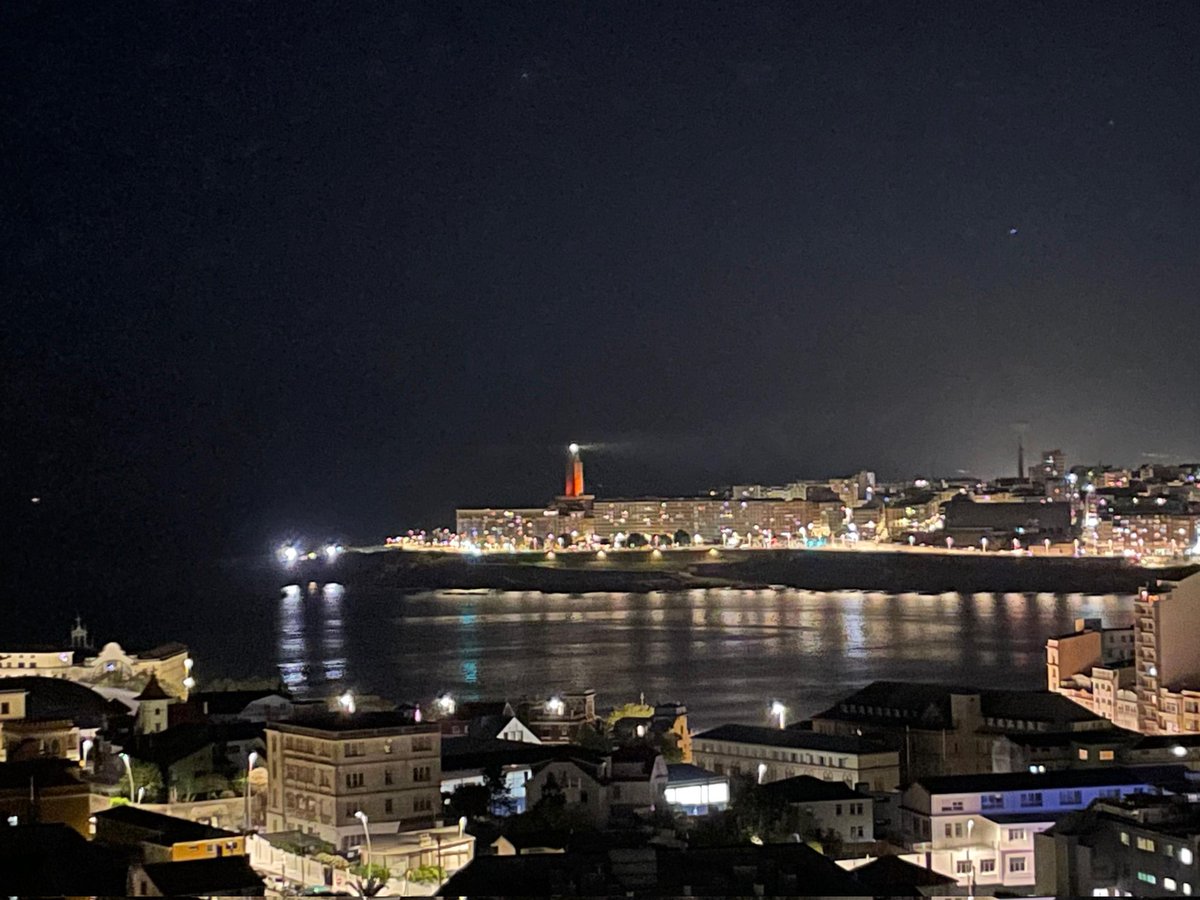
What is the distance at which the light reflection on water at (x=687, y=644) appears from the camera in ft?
30.9

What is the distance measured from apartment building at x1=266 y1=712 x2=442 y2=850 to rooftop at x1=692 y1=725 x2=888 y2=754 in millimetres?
1490

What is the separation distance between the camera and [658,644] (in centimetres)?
1322

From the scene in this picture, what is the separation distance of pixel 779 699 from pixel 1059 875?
4.96 m

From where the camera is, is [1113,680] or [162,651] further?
[162,651]

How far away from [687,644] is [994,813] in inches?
358

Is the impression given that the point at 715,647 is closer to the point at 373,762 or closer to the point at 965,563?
the point at 373,762

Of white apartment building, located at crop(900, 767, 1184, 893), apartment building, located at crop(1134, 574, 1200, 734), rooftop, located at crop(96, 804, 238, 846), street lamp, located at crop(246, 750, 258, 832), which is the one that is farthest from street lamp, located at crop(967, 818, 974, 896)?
apartment building, located at crop(1134, 574, 1200, 734)

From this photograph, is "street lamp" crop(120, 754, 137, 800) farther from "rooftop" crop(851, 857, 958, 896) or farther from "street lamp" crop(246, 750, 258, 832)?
"rooftop" crop(851, 857, 958, 896)

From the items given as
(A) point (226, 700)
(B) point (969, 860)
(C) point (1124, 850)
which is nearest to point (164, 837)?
(B) point (969, 860)

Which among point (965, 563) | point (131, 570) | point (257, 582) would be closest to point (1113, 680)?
point (965, 563)

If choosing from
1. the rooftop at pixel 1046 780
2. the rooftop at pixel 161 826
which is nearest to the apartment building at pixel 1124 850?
the rooftop at pixel 1046 780

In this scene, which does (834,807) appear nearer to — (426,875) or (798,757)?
(798,757)

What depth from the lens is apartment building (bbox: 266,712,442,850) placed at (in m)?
3.92

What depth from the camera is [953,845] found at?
405 centimetres
